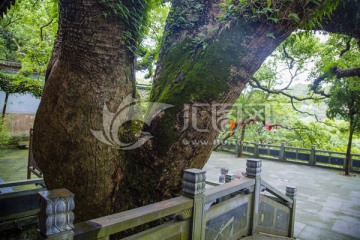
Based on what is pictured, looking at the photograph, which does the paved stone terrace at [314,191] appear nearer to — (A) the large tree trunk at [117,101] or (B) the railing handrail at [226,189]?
(B) the railing handrail at [226,189]

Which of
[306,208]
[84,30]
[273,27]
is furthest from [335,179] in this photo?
[84,30]

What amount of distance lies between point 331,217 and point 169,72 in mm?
6680

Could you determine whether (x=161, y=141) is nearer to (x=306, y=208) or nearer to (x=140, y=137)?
(x=140, y=137)

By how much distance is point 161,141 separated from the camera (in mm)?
2242

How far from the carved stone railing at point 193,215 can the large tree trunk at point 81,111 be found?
58 cm

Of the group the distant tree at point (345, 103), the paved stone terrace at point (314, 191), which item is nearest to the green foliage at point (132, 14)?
the paved stone terrace at point (314, 191)

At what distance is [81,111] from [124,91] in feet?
1.51

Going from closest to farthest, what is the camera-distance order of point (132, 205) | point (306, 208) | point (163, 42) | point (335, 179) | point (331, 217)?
point (132, 205)
point (163, 42)
point (331, 217)
point (306, 208)
point (335, 179)

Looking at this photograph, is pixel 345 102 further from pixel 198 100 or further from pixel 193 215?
pixel 193 215

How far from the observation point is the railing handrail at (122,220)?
1467 millimetres

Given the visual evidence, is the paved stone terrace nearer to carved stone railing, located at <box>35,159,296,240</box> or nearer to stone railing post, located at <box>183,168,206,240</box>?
carved stone railing, located at <box>35,159,296,240</box>

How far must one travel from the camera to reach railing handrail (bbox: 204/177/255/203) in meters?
2.44

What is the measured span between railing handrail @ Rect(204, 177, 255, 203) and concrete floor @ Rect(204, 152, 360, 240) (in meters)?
3.40

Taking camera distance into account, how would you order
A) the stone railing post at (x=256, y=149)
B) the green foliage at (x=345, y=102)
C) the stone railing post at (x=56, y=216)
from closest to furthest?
1. the stone railing post at (x=56, y=216)
2. the green foliage at (x=345, y=102)
3. the stone railing post at (x=256, y=149)
